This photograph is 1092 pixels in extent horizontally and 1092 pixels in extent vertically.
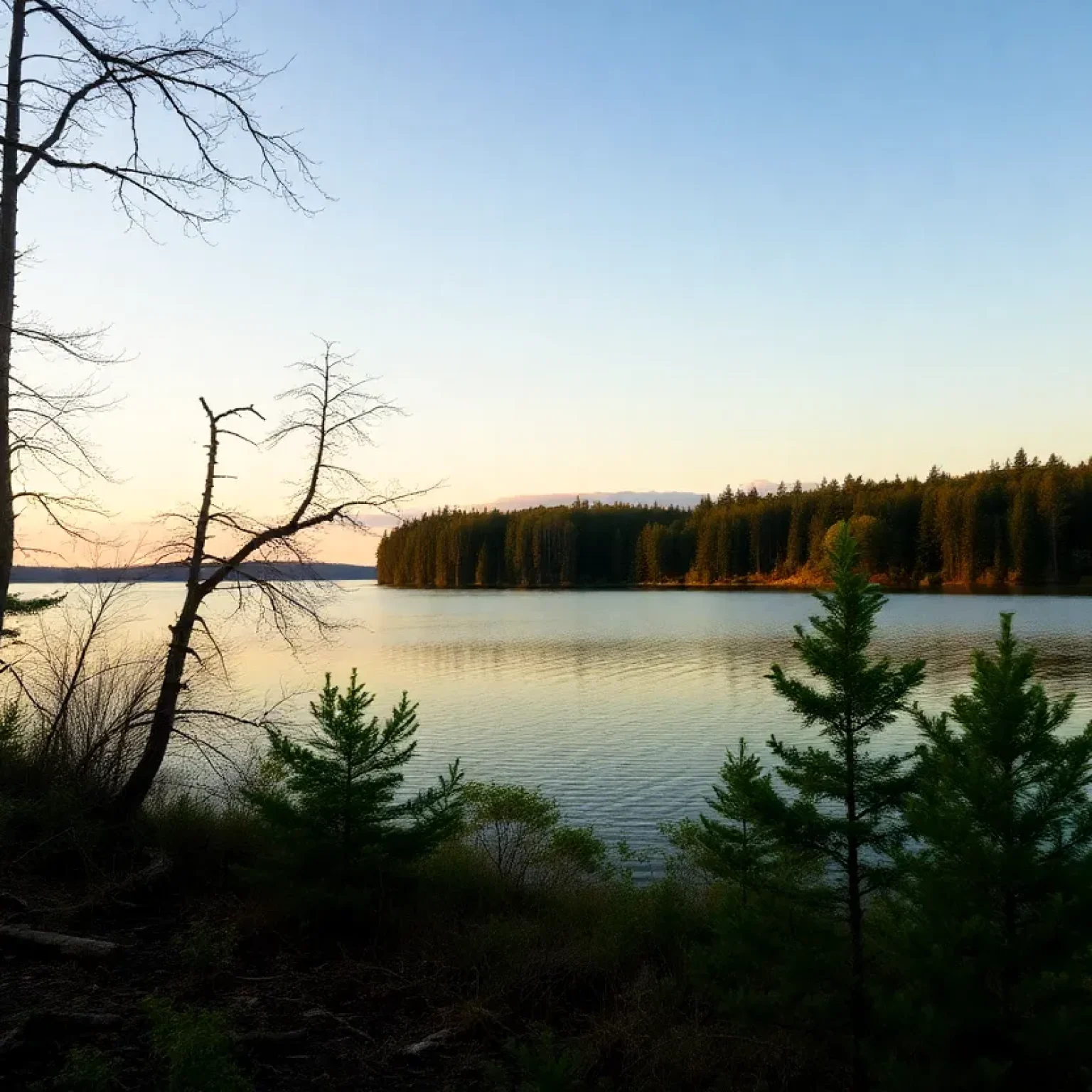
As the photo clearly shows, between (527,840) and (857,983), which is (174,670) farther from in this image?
(857,983)

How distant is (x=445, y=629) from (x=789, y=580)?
3304 inches

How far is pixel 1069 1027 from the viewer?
5.62 m

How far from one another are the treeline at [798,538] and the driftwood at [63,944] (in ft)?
163

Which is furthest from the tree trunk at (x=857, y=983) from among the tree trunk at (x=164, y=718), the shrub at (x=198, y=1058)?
the tree trunk at (x=164, y=718)

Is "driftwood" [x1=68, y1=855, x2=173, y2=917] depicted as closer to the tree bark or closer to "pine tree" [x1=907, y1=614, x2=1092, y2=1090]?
the tree bark

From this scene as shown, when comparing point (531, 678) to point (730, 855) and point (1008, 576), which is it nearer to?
point (730, 855)

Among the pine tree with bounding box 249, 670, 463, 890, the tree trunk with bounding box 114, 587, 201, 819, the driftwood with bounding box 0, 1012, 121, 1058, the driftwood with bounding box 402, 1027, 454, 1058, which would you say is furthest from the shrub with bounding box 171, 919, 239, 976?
the tree trunk with bounding box 114, 587, 201, 819

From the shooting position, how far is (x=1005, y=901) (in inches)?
243

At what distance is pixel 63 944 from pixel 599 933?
192 inches

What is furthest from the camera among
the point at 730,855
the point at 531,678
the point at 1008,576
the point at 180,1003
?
the point at 1008,576

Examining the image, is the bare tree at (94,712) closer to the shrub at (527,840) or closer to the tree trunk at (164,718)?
the tree trunk at (164,718)

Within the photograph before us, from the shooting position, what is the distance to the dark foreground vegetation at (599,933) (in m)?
5.96

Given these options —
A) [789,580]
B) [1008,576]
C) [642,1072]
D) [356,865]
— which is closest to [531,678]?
[356,865]

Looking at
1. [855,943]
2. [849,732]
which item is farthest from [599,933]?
[849,732]
